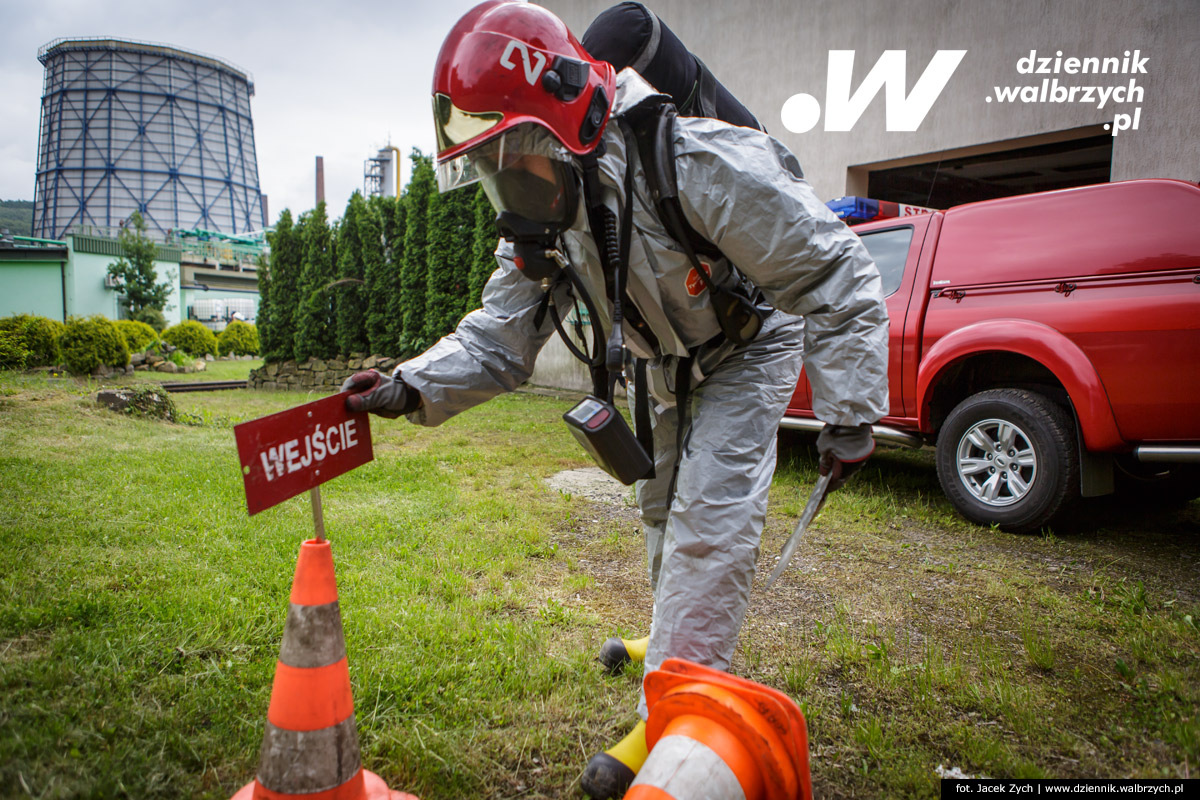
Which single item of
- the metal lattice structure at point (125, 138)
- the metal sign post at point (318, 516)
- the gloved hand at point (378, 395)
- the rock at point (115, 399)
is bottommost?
the rock at point (115, 399)

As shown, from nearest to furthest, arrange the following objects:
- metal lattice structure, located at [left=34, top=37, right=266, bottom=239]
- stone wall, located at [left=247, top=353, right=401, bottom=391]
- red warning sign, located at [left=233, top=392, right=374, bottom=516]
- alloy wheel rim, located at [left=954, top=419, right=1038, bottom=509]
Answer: red warning sign, located at [left=233, top=392, right=374, bottom=516] → alloy wheel rim, located at [left=954, top=419, right=1038, bottom=509] → stone wall, located at [left=247, top=353, right=401, bottom=391] → metal lattice structure, located at [left=34, top=37, right=266, bottom=239]

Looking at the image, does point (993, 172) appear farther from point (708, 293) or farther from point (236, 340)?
point (236, 340)

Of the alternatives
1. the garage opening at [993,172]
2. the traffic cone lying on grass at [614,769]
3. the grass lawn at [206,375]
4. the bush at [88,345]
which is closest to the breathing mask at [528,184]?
the traffic cone lying on grass at [614,769]

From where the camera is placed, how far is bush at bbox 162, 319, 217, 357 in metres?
23.0

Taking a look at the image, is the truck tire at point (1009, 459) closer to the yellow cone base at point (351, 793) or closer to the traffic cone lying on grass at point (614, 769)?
the traffic cone lying on grass at point (614, 769)

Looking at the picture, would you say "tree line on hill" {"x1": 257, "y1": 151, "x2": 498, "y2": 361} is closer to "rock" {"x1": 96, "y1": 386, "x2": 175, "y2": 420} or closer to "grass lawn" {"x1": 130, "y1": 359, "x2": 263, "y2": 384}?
"grass lawn" {"x1": 130, "y1": 359, "x2": 263, "y2": 384}

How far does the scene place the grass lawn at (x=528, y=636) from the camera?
74.8 inches

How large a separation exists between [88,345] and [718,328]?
14.9 metres

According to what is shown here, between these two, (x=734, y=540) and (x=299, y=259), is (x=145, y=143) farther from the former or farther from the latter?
(x=734, y=540)

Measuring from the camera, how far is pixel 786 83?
8.87 meters

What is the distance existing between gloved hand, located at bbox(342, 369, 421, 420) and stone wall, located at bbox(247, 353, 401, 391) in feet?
40.5

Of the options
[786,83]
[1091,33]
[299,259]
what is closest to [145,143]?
[299,259]

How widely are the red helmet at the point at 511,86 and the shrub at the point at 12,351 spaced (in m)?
14.4

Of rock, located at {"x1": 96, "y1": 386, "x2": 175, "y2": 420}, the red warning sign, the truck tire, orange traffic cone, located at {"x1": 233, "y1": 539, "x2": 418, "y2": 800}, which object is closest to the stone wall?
rock, located at {"x1": 96, "y1": 386, "x2": 175, "y2": 420}
